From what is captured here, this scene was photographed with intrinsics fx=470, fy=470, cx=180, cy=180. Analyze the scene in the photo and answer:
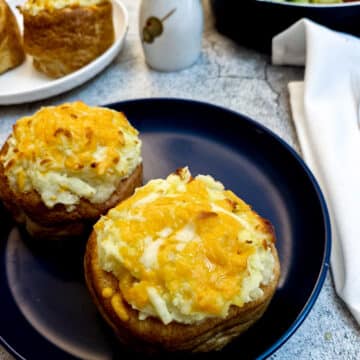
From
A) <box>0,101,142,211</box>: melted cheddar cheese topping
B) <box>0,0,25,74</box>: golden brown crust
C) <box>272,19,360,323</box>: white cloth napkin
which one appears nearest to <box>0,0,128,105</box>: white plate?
<box>0,0,25,74</box>: golden brown crust

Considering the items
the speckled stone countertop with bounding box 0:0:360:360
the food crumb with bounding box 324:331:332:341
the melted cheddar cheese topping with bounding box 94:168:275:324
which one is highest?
the melted cheddar cheese topping with bounding box 94:168:275:324

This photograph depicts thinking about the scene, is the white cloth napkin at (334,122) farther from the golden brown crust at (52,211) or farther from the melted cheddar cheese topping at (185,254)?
the golden brown crust at (52,211)

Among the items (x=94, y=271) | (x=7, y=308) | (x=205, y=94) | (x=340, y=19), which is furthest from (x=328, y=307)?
(x=340, y=19)

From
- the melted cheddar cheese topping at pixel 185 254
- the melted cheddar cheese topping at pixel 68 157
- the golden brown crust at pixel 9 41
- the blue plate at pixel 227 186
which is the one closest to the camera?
the melted cheddar cheese topping at pixel 185 254

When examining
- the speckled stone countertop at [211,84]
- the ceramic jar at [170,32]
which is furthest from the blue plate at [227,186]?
the ceramic jar at [170,32]

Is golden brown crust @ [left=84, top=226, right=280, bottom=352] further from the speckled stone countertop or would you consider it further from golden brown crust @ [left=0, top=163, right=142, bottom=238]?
the speckled stone countertop

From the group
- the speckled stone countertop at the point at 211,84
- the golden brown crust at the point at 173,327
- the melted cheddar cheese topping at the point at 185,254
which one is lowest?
the speckled stone countertop at the point at 211,84
